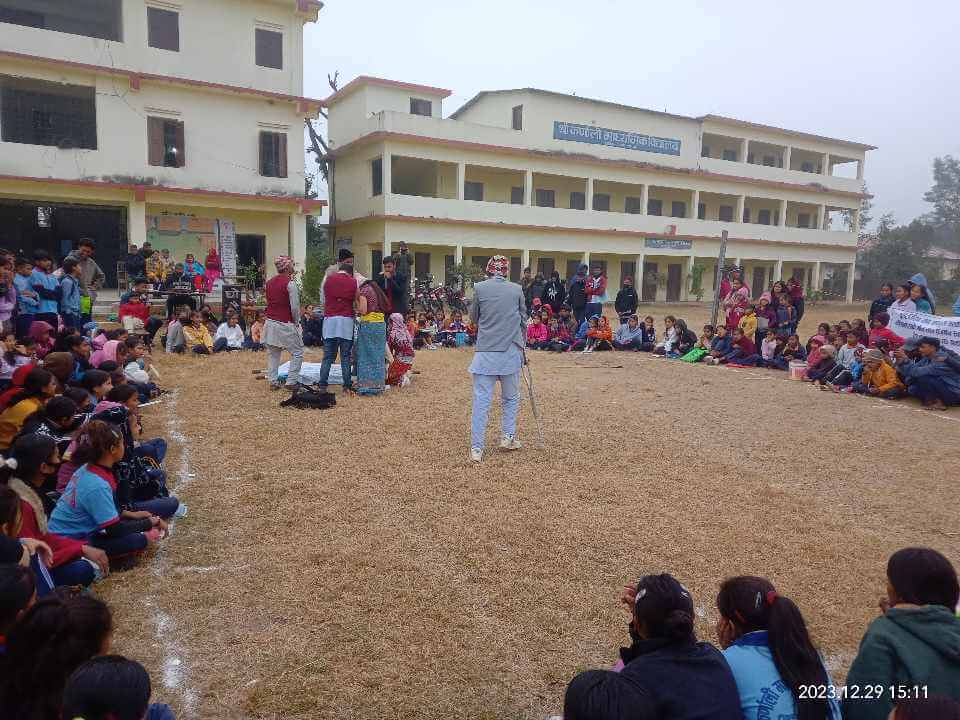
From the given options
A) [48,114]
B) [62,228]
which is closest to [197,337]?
[62,228]

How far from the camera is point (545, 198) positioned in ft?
93.7

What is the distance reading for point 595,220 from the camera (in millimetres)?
27797

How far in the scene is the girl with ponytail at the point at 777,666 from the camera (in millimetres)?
1999

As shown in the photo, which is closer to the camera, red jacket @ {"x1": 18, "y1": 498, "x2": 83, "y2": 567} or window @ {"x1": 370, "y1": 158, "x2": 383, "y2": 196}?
red jacket @ {"x1": 18, "y1": 498, "x2": 83, "y2": 567}

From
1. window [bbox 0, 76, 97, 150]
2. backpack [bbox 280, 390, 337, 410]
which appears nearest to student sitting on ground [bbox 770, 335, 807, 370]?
backpack [bbox 280, 390, 337, 410]

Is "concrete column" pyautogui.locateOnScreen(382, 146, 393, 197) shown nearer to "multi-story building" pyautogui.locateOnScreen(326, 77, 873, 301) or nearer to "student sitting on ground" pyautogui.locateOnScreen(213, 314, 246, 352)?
"multi-story building" pyautogui.locateOnScreen(326, 77, 873, 301)

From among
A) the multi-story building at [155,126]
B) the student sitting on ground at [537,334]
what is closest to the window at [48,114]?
the multi-story building at [155,126]

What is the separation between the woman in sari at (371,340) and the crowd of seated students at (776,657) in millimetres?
6565

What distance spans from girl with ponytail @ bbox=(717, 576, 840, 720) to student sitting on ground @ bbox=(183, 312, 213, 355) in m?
11.5

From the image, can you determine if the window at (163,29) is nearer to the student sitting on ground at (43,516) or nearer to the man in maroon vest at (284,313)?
the man in maroon vest at (284,313)

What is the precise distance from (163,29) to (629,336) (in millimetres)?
14821

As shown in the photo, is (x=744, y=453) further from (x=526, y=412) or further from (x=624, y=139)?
(x=624, y=139)

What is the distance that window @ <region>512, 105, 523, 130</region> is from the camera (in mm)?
26641

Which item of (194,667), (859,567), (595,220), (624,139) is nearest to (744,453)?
(859,567)
